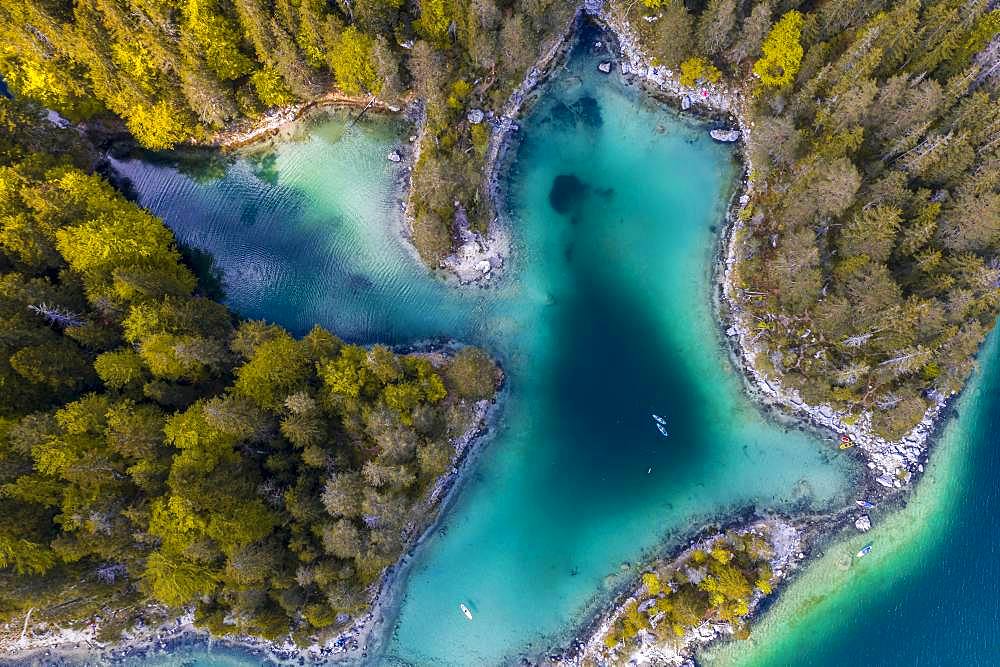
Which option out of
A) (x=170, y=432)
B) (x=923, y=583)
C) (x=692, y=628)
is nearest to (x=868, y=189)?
(x=923, y=583)

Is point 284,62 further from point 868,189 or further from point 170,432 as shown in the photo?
point 868,189

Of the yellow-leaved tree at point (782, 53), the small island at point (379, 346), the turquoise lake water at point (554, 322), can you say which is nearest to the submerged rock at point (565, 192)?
the turquoise lake water at point (554, 322)

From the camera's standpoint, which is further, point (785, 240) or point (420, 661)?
point (420, 661)

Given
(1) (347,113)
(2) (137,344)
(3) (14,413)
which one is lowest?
(3) (14,413)

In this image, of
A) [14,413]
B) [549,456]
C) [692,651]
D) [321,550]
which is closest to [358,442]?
[321,550]

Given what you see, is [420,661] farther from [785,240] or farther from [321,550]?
[785,240]

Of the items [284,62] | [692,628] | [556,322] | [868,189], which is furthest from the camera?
[556,322]
